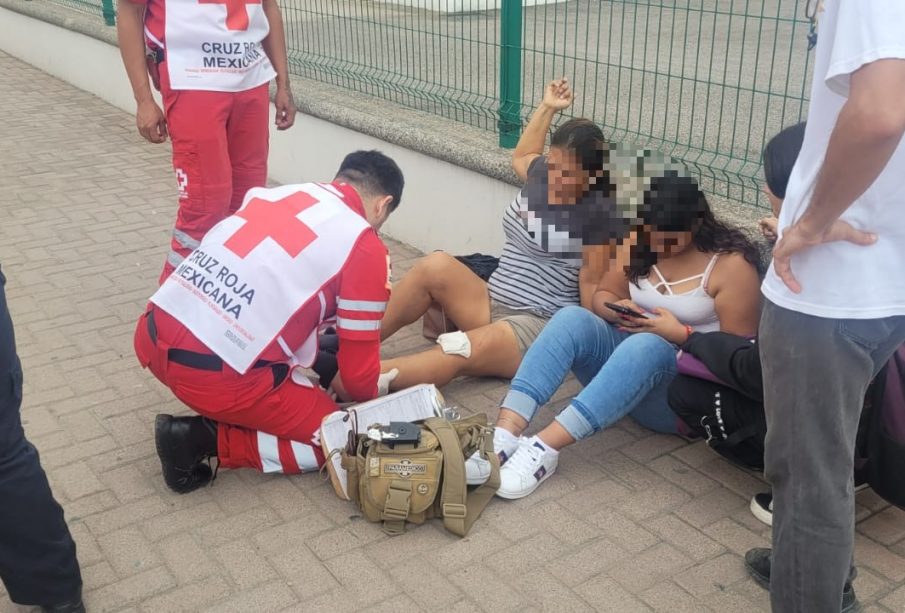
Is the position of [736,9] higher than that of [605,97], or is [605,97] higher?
[736,9]

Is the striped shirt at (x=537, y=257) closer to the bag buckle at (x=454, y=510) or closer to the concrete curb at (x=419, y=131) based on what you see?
the concrete curb at (x=419, y=131)

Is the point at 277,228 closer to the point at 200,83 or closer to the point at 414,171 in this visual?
the point at 200,83

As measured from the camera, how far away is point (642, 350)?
3.02 m

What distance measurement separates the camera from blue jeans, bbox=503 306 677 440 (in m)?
3.02

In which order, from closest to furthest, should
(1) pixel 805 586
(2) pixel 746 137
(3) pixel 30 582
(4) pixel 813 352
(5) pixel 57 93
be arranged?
1. (4) pixel 813 352
2. (1) pixel 805 586
3. (3) pixel 30 582
4. (2) pixel 746 137
5. (5) pixel 57 93

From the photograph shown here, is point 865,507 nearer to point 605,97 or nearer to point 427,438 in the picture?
point 427,438

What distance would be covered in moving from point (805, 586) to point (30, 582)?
70.7 inches

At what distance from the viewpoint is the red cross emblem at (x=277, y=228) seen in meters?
2.82

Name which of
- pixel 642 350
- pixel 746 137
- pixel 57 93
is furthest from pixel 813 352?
pixel 57 93

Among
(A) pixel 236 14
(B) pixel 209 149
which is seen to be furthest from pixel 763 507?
(A) pixel 236 14

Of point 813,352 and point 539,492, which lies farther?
point 539,492

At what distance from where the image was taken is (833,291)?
5.94 feet

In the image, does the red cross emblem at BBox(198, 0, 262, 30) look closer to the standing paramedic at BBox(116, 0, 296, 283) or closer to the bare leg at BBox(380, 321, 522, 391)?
the standing paramedic at BBox(116, 0, 296, 283)

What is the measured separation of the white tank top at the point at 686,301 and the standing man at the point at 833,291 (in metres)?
1.12
